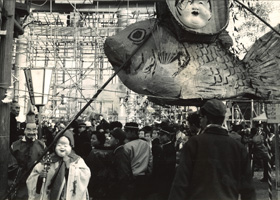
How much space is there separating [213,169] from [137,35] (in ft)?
8.92

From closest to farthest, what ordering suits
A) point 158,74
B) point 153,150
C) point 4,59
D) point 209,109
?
point 209,109 → point 158,74 → point 4,59 → point 153,150

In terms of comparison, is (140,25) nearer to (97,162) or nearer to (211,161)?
(97,162)

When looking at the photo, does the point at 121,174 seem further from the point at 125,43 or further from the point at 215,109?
the point at 215,109

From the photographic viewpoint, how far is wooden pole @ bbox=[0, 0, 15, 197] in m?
5.15

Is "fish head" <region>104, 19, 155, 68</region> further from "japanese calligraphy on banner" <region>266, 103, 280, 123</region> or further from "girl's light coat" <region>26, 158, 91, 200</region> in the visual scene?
"japanese calligraphy on banner" <region>266, 103, 280, 123</region>

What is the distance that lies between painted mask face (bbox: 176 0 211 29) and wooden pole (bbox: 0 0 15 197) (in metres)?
2.28

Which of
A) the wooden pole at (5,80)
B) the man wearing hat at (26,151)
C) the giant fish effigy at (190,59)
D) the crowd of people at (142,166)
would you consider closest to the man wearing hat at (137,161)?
the crowd of people at (142,166)

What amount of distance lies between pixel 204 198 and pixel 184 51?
104 inches

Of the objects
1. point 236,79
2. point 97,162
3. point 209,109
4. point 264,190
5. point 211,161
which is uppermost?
point 236,79

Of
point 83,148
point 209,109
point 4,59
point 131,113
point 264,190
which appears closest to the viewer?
point 209,109

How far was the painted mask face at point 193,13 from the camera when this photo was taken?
4.95m

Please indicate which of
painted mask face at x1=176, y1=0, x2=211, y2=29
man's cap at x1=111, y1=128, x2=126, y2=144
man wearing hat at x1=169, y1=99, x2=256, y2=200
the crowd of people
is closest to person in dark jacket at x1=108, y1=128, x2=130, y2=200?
the crowd of people

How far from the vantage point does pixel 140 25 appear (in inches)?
207

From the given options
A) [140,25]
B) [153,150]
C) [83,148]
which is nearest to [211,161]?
[140,25]
